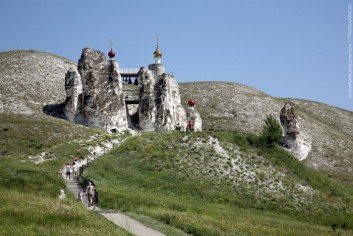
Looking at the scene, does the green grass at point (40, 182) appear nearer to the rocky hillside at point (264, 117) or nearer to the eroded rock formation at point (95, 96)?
the eroded rock formation at point (95, 96)

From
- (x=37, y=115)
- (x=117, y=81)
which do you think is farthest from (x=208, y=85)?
(x=37, y=115)

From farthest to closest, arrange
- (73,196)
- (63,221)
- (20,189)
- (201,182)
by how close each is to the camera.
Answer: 1. (201,182)
2. (73,196)
3. (20,189)
4. (63,221)

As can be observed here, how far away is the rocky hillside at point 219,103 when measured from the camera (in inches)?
3063

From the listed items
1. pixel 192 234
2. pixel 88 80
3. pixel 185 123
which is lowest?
pixel 192 234

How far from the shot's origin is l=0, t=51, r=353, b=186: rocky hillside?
7781cm

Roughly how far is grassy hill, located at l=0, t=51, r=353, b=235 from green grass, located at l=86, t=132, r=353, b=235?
0.10 m

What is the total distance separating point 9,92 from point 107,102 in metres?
19.3

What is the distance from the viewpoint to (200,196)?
4519cm

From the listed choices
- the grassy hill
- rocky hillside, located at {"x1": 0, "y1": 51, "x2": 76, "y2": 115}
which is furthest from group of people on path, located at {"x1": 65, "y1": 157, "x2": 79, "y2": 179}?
rocky hillside, located at {"x1": 0, "y1": 51, "x2": 76, "y2": 115}

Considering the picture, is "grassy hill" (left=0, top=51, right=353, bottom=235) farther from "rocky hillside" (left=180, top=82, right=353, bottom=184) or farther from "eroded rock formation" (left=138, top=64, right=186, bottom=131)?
"eroded rock formation" (left=138, top=64, right=186, bottom=131)

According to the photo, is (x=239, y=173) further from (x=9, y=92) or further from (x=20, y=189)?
(x=9, y=92)

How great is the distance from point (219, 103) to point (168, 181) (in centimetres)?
5516

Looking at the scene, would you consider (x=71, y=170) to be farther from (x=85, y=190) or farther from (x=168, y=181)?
(x=168, y=181)

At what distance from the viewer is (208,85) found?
375ft
